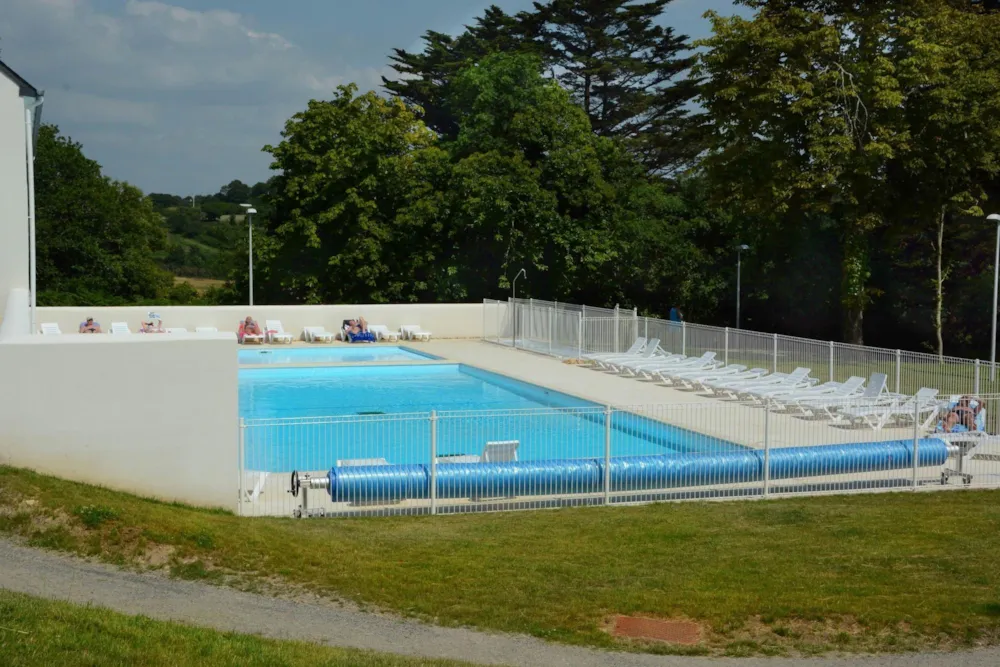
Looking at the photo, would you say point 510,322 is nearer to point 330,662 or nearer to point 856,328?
point 856,328

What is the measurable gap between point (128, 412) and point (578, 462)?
5424 mm

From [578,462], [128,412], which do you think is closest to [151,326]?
[128,412]

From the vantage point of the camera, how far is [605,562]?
10.1m

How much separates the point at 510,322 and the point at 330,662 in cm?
2786

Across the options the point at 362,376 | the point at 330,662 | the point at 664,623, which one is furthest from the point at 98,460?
the point at 362,376

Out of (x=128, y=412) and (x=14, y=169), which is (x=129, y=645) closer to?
(x=128, y=412)

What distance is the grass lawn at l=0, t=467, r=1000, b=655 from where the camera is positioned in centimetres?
831

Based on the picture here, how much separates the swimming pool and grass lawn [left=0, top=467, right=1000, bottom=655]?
1857 centimetres

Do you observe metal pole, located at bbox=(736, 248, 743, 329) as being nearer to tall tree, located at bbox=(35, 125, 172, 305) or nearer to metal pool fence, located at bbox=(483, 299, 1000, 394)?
metal pool fence, located at bbox=(483, 299, 1000, 394)

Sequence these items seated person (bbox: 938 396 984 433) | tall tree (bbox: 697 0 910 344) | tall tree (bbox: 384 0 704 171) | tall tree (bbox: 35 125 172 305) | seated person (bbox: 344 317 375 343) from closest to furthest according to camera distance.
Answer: seated person (bbox: 938 396 984 433), tall tree (bbox: 697 0 910 344), seated person (bbox: 344 317 375 343), tall tree (bbox: 35 125 172 305), tall tree (bbox: 384 0 704 171)

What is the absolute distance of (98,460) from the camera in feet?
39.1

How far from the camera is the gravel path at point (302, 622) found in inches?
300

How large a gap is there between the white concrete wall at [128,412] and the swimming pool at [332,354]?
56.6ft

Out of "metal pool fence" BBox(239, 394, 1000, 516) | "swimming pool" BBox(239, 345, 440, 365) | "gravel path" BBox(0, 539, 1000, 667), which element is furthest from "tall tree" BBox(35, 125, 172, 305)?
"gravel path" BBox(0, 539, 1000, 667)
